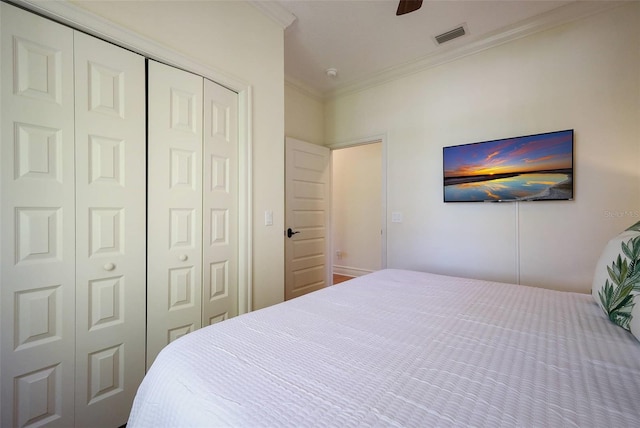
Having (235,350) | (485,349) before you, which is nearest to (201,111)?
(235,350)

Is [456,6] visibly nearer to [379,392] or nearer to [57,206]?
[379,392]

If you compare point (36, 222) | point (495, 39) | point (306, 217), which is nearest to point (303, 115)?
point (306, 217)

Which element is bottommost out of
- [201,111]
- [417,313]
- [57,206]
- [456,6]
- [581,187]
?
[417,313]

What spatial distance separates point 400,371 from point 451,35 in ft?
9.47

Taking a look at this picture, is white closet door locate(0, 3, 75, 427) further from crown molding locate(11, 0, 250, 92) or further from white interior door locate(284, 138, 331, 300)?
white interior door locate(284, 138, 331, 300)

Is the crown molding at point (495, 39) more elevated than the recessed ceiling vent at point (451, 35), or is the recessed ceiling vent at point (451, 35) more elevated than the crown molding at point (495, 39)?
the recessed ceiling vent at point (451, 35)

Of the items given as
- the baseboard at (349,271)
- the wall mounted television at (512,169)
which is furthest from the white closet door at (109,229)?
the baseboard at (349,271)

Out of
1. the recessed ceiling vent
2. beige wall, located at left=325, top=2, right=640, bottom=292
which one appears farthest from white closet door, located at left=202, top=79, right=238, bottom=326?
the recessed ceiling vent

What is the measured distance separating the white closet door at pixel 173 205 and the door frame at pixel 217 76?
8cm

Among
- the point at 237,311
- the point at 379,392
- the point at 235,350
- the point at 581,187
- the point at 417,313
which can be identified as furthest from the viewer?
the point at 581,187

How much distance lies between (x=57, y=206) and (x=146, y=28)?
1.08 meters

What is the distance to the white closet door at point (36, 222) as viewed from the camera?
1.10 meters

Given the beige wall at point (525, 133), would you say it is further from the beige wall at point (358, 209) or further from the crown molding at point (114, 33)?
the crown molding at point (114, 33)

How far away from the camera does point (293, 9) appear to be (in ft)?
7.00
